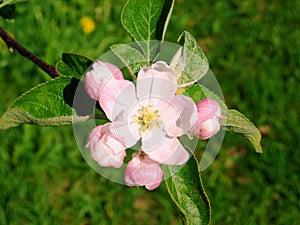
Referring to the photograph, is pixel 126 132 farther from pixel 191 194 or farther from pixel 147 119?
pixel 191 194

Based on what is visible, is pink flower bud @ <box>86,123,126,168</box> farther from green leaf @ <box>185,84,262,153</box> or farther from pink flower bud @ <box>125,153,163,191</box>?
green leaf @ <box>185,84,262,153</box>

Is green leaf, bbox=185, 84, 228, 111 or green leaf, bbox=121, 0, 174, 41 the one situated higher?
green leaf, bbox=121, 0, 174, 41

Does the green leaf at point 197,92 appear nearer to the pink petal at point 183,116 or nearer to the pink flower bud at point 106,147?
the pink petal at point 183,116

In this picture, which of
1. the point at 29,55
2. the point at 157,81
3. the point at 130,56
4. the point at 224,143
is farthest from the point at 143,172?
the point at 224,143

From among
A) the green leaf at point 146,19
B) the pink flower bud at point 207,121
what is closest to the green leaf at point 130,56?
the green leaf at point 146,19

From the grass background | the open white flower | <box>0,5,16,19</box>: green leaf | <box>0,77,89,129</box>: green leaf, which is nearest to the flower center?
the open white flower

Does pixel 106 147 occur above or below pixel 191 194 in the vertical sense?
above

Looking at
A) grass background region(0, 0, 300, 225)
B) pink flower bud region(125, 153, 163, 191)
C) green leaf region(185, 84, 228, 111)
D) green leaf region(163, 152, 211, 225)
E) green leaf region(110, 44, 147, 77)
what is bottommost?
grass background region(0, 0, 300, 225)
